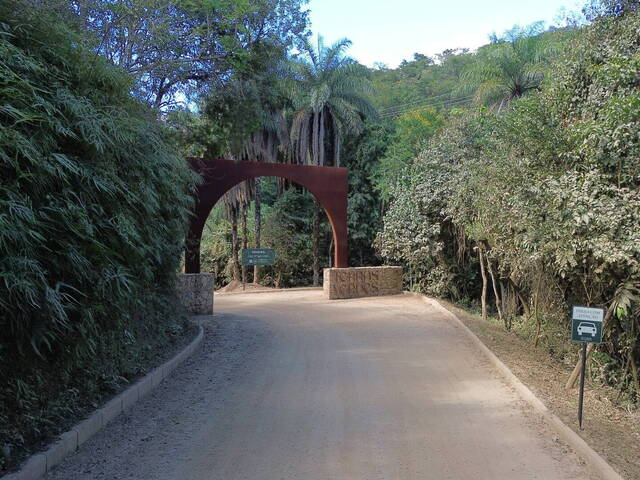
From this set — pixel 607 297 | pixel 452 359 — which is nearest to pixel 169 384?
pixel 452 359

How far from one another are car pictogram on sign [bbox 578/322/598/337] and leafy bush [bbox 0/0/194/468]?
4.88 m

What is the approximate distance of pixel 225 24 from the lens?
42.3 feet

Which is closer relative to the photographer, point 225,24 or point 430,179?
point 225,24

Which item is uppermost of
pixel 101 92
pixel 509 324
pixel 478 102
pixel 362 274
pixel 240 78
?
pixel 478 102

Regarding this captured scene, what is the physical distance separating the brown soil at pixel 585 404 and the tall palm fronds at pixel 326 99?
689 inches

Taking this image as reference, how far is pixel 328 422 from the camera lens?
6.47 m

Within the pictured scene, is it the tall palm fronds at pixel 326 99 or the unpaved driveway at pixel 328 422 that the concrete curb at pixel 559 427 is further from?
the tall palm fronds at pixel 326 99

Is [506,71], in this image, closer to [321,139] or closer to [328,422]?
[321,139]

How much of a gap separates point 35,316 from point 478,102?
25069 millimetres

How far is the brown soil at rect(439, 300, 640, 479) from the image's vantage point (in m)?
5.69

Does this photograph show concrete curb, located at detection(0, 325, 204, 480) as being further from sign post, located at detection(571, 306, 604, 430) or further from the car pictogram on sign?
the car pictogram on sign

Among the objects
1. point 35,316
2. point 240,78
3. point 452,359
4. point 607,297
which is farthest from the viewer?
point 240,78

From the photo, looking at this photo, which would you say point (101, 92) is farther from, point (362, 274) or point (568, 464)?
point (362, 274)

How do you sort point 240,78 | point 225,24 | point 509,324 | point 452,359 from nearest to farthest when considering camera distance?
point 452,359 < point 225,24 < point 240,78 < point 509,324
